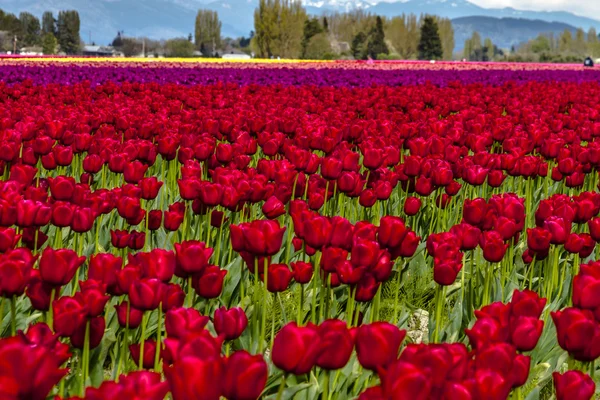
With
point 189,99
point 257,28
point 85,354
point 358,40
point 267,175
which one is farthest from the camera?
point 358,40

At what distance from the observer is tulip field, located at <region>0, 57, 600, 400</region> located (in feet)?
5.22

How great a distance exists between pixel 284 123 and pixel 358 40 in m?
96.6

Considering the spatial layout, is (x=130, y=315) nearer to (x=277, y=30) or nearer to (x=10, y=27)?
(x=277, y=30)

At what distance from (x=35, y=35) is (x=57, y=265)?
14472cm

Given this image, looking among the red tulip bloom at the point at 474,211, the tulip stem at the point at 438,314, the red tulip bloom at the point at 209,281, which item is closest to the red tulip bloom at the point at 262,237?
the red tulip bloom at the point at 209,281

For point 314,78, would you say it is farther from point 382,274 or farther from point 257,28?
point 257,28

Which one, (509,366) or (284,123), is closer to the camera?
(509,366)

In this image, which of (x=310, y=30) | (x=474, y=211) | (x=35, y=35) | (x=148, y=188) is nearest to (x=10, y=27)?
(x=35, y=35)

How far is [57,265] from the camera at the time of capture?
7.43 ft

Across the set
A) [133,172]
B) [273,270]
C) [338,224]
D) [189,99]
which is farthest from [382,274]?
[189,99]

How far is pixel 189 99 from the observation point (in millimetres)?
9422

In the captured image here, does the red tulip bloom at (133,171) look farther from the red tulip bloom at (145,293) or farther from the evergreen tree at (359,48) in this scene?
the evergreen tree at (359,48)

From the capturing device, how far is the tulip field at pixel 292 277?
1590 millimetres

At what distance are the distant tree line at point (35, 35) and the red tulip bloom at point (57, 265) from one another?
107345mm
